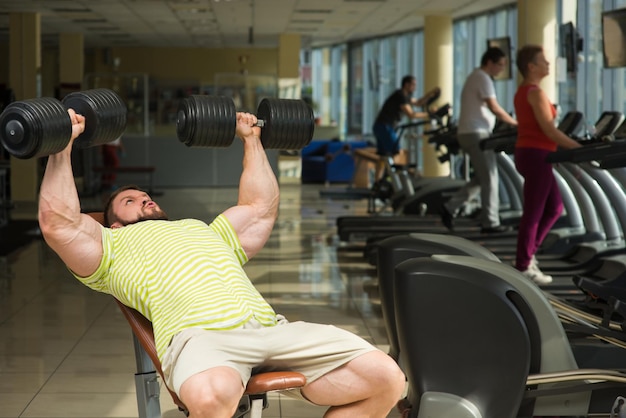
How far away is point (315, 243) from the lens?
824 centimetres

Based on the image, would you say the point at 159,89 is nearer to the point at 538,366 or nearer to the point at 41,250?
the point at 41,250

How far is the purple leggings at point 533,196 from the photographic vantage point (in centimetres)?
518

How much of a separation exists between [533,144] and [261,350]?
3.34 meters

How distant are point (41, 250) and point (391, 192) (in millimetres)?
3545

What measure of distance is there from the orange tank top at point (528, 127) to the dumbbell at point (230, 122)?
2.68m

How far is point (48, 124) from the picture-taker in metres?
2.18

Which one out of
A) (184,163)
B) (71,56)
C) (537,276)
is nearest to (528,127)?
(537,276)

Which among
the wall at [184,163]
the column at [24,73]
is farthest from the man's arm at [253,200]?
the wall at [184,163]

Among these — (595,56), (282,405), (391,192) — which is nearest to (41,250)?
(391,192)

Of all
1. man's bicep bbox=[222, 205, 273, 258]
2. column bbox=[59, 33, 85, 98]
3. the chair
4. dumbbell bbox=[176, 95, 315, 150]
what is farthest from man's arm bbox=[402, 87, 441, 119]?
column bbox=[59, 33, 85, 98]

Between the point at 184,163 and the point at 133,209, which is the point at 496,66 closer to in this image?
the point at 133,209

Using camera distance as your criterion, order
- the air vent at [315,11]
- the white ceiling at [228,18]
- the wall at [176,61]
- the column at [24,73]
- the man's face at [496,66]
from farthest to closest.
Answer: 1. the wall at [176,61]
2. the air vent at [315,11]
3. the column at [24,73]
4. the white ceiling at [228,18]
5. the man's face at [496,66]

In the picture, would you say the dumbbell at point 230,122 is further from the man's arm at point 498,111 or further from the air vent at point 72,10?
the air vent at point 72,10

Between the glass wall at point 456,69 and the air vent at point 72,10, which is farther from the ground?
the air vent at point 72,10
